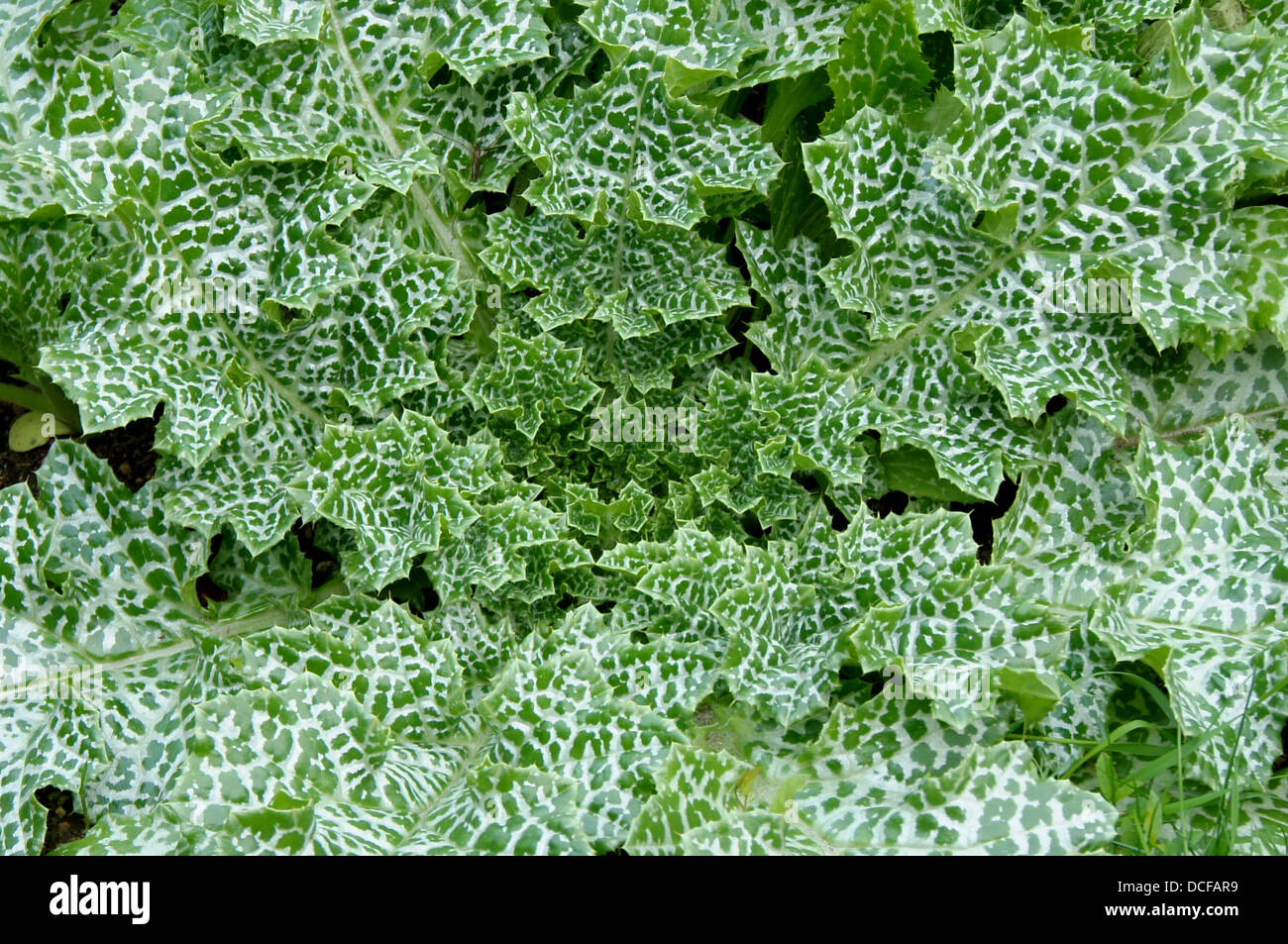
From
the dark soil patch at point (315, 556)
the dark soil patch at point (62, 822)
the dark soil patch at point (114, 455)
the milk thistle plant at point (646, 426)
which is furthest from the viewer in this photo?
the dark soil patch at point (114, 455)

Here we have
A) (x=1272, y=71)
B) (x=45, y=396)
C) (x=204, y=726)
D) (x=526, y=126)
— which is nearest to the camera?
(x=204, y=726)

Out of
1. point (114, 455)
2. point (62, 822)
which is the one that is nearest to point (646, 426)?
point (114, 455)

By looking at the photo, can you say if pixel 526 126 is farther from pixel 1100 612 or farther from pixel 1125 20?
pixel 1100 612

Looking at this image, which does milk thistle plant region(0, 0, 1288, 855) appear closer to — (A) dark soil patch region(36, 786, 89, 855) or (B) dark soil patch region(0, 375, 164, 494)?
(A) dark soil patch region(36, 786, 89, 855)

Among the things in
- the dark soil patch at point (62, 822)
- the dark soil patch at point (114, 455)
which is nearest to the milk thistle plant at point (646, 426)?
the dark soil patch at point (62, 822)

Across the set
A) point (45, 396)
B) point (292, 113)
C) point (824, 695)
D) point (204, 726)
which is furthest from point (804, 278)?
point (45, 396)

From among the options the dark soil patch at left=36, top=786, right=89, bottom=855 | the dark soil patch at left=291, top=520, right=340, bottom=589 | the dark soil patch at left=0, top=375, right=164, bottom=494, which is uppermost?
the dark soil patch at left=0, top=375, right=164, bottom=494

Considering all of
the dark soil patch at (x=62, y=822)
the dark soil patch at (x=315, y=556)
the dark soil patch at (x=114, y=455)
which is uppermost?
the dark soil patch at (x=114, y=455)

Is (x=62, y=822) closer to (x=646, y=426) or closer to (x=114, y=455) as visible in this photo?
(x=114, y=455)

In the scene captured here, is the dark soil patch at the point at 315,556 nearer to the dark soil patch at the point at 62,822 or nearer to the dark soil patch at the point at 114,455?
the dark soil patch at the point at 114,455

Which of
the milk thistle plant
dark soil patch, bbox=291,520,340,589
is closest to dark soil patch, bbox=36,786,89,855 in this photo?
the milk thistle plant

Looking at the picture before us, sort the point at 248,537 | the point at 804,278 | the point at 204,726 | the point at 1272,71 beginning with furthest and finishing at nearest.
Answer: the point at 804,278
the point at 248,537
the point at 1272,71
the point at 204,726
